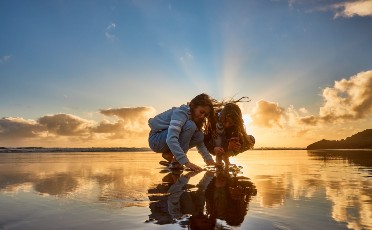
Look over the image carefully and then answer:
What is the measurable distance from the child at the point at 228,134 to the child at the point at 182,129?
0.94ft

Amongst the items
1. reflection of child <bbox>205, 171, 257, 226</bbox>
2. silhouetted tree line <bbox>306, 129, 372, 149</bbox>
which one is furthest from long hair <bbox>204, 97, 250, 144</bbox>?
silhouetted tree line <bbox>306, 129, 372, 149</bbox>

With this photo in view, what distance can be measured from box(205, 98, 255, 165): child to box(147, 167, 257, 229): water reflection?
2.67 metres

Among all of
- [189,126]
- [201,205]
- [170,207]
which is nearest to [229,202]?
[201,205]

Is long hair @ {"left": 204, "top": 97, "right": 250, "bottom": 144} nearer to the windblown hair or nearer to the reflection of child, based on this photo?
the windblown hair

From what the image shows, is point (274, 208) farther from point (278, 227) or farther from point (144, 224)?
point (144, 224)

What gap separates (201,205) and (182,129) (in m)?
3.28

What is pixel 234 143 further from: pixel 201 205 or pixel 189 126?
pixel 201 205

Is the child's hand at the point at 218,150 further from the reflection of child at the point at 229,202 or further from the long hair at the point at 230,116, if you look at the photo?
the reflection of child at the point at 229,202

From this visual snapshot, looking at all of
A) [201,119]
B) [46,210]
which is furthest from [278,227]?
[201,119]

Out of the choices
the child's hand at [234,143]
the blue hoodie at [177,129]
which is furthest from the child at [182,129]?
the child's hand at [234,143]

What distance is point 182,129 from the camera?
602cm

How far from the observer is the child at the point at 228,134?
662 centimetres

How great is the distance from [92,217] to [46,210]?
56cm

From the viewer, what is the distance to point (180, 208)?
2.64m
